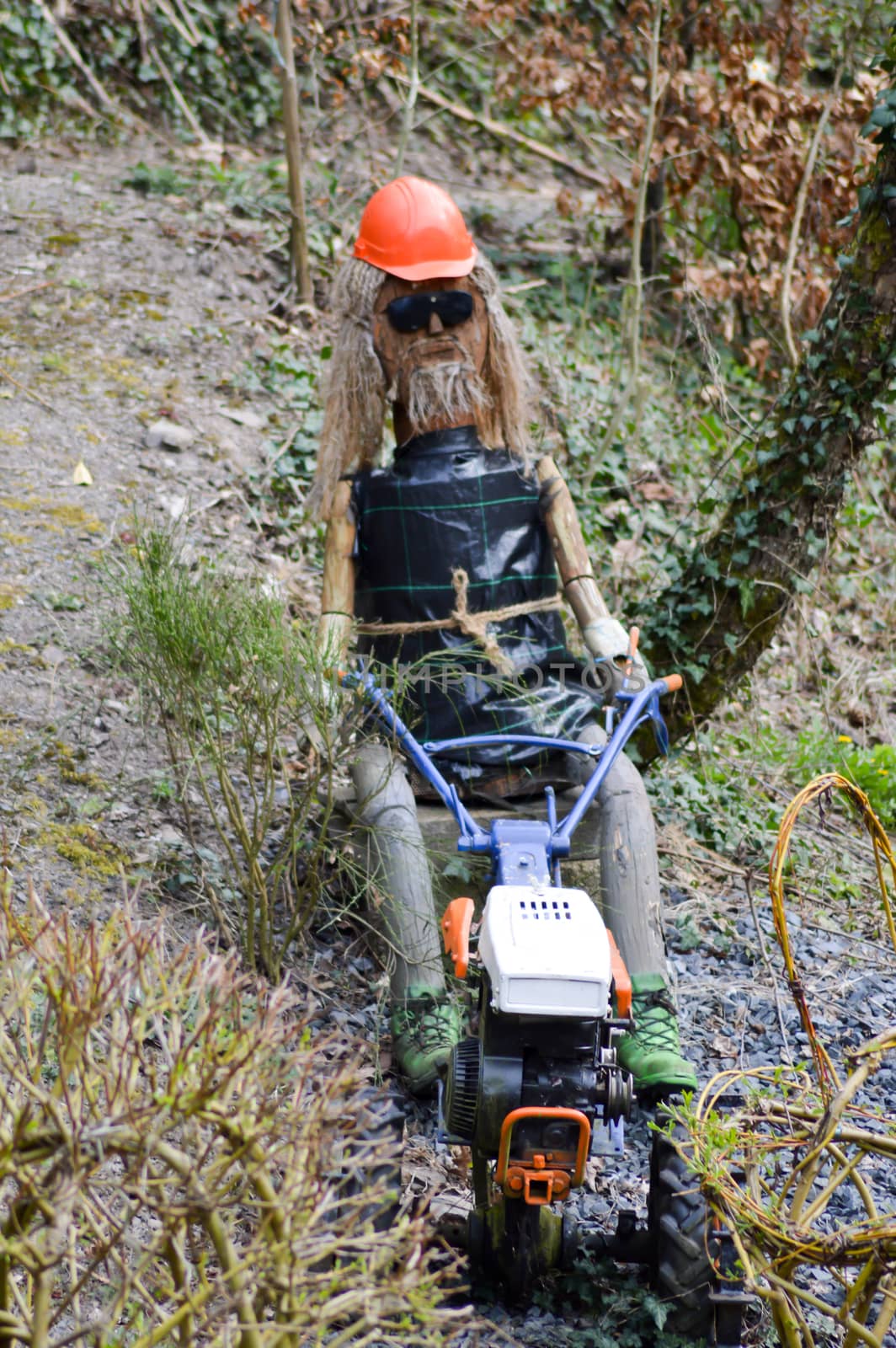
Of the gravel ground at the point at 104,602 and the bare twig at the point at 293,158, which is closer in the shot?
the gravel ground at the point at 104,602

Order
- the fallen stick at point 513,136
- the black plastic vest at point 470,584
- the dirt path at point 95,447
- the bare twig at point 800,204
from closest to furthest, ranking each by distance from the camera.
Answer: the black plastic vest at point 470,584 < the dirt path at point 95,447 < the bare twig at point 800,204 < the fallen stick at point 513,136

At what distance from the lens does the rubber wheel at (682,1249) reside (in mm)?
2463

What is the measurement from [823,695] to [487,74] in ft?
20.9

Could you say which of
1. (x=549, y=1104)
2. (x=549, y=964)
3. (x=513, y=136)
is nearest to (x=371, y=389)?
(x=549, y=964)

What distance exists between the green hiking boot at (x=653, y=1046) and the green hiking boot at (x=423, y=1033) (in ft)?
1.23

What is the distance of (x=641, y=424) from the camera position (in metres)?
7.23

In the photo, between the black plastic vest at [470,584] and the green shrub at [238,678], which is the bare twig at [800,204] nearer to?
the black plastic vest at [470,584]

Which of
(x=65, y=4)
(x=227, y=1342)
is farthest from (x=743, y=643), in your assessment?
(x=65, y=4)

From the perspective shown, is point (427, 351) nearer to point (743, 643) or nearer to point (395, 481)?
point (395, 481)

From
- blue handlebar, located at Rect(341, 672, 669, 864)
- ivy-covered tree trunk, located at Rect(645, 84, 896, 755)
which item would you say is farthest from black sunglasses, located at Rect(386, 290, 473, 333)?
ivy-covered tree trunk, located at Rect(645, 84, 896, 755)

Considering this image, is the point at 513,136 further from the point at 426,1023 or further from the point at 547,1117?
the point at 547,1117

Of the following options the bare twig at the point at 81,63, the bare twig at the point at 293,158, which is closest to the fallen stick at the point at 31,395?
the bare twig at the point at 293,158

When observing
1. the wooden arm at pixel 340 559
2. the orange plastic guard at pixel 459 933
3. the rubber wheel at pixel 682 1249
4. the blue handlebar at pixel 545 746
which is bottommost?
the rubber wheel at pixel 682 1249

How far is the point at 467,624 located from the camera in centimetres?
365
